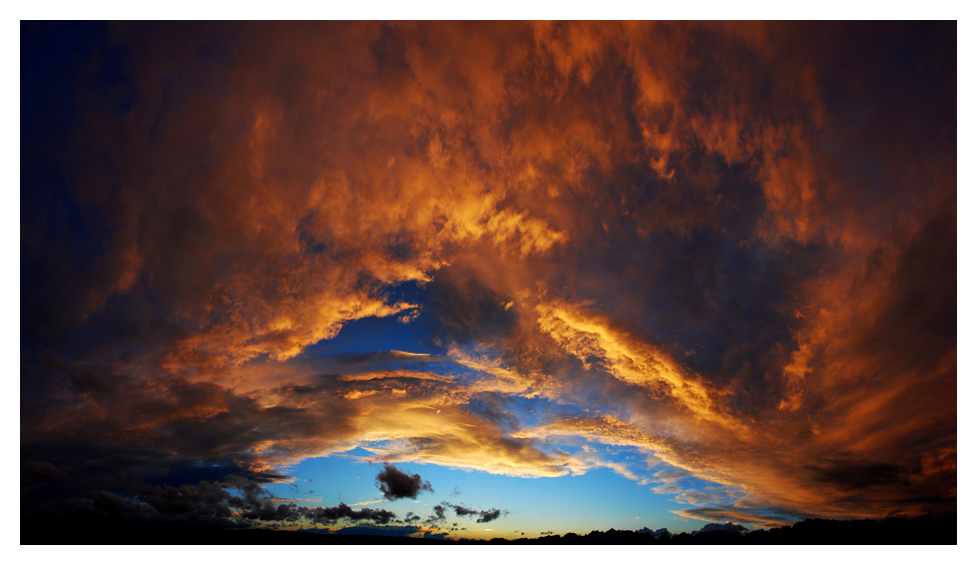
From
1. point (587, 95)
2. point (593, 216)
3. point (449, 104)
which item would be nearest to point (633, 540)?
point (593, 216)

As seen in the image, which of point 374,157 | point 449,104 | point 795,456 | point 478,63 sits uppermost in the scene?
point 478,63

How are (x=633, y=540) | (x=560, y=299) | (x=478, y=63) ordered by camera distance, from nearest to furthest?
(x=478, y=63) → (x=633, y=540) → (x=560, y=299)

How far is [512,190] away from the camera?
538 inches

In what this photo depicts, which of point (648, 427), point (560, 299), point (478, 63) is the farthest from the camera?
point (648, 427)

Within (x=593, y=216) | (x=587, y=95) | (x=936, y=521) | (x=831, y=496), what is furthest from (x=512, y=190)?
(x=936, y=521)

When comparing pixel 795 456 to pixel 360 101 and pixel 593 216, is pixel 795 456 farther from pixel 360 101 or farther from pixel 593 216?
pixel 360 101

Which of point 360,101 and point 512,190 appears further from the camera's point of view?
point 512,190

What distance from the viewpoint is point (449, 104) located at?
12977 millimetres

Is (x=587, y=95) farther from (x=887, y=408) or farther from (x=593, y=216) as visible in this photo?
(x=887, y=408)

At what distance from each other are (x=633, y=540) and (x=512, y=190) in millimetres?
14436

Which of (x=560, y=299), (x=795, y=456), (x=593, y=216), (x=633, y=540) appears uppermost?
(x=593, y=216)

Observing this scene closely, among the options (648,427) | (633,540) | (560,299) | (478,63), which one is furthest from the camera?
(648,427)

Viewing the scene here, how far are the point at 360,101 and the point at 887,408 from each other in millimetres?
24365

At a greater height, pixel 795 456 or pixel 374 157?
pixel 374 157
